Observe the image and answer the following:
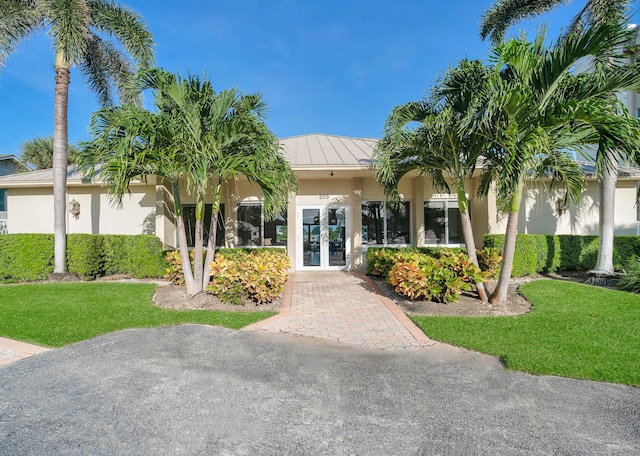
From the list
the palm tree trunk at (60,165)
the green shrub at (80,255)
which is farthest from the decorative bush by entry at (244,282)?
the palm tree trunk at (60,165)

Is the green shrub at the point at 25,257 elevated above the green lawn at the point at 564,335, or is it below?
above

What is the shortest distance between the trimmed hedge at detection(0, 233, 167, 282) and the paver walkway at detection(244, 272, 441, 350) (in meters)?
5.14

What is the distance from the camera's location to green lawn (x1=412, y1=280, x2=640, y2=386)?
13.4 ft

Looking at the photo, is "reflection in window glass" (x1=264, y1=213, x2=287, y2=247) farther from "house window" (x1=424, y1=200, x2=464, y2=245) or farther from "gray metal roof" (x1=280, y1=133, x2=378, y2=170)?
"house window" (x1=424, y1=200, x2=464, y2=245)

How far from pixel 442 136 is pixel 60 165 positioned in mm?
11733

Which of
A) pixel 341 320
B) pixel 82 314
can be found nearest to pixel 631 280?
pixel 341 320

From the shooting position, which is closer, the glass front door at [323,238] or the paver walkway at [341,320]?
the paver walkway at [341,320]

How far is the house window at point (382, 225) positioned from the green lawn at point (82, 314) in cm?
A: 693

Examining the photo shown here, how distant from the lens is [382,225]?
12812 mm

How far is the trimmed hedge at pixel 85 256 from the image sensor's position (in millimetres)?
10172

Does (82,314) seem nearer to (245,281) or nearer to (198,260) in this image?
(198,260)

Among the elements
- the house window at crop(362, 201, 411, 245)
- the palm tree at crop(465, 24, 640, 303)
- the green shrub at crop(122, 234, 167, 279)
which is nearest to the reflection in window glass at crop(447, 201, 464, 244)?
the house window at crop(362, 201, 411, 245)

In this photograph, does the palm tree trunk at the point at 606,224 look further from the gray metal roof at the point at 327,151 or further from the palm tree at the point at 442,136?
the gray metal roof at the point at 327,151

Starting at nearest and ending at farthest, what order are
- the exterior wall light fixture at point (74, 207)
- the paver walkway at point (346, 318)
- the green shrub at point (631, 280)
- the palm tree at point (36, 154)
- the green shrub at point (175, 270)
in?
the paver walkway at point (346, 318) → the green shrub at point (631, 280) → the green shrub at point (175, 270) → the exterior wall light fixture at point (74, 207) → the palm tree at point (36, 154)
